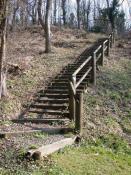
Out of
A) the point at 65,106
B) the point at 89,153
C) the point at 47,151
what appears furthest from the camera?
the point at 65,106

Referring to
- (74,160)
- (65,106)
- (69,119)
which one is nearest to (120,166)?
(74,160)

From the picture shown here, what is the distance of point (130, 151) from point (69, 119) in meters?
2.51

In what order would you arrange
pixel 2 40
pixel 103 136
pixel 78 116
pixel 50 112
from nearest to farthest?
1. pixel 78 116
2. pixel 103 136
3. pixel 2 40
4. pixel 50 112

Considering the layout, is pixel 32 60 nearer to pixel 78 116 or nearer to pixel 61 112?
pixel 61 112

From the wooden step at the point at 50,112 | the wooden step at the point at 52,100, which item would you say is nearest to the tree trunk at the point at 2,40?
the wooden step at the point at 50,112

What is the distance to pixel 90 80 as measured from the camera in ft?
58.3

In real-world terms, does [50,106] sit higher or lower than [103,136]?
Answer: higher

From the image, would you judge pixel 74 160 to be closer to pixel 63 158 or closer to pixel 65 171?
pixel 63 158

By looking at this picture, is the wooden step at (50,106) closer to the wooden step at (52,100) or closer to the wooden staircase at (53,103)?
the wooden staircase at (53,103)

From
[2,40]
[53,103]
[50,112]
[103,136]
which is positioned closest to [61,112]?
[50,112]

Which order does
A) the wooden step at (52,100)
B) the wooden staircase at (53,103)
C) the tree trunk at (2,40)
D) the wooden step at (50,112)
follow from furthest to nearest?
the wooden step at (52,100)
the wooden step at (50,112)
the wooden staircase at (53,103)
the tree trunk at (2,40)

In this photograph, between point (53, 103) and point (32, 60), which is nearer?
point (53, 103)

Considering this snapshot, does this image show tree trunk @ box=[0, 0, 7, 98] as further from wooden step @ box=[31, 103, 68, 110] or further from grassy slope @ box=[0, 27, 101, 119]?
wooden step @ box=[31, 103, 68, 110]

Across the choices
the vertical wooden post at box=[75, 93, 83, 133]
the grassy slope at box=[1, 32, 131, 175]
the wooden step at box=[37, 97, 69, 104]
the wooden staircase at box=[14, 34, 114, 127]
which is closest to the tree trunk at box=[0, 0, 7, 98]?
the wooden staircase at box=[14, 34, 114, 127]
